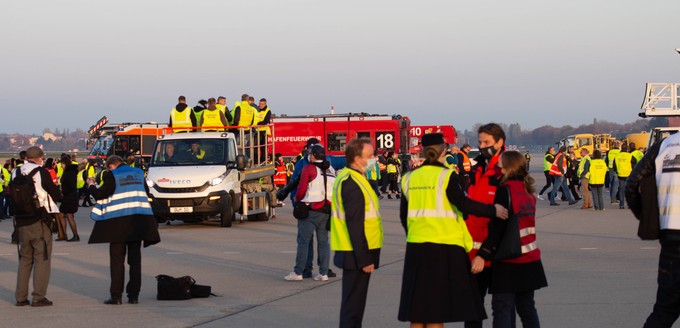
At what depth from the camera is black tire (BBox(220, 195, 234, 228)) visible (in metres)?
24.2

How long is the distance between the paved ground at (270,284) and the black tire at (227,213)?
1508 mm

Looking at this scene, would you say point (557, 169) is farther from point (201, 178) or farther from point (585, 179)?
point (201, 178)

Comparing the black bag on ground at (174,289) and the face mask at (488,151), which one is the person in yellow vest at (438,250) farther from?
the black bag on ground at (174,289)

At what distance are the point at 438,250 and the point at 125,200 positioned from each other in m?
5.95

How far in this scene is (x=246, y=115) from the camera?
2681 centimetres

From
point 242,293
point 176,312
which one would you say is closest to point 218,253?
point 242,293

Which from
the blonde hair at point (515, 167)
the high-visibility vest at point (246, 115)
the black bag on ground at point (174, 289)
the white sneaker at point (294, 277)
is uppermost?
the high-visibility vest at point (246, 115)

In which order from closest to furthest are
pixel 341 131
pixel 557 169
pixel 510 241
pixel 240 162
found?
pixel 510 241 < pixel 240 162 < pixel 557 169 < pixel 341 131

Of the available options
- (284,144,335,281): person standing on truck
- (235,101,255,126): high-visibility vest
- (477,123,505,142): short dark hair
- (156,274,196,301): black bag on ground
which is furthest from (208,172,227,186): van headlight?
(477,123,505,142): short dark hair

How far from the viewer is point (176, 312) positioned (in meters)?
11.8

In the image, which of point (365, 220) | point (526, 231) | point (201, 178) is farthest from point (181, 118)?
point (526, 231)

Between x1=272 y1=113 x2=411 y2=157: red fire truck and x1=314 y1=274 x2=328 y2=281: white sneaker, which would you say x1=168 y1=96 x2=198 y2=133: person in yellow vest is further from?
x1=272 y1=113 x2=411 y2=157: red fire truck

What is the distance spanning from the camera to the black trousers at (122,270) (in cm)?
1257

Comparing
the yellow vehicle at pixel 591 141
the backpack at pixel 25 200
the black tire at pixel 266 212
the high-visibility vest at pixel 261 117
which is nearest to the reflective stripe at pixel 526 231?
the backpack at pixel 25 200
